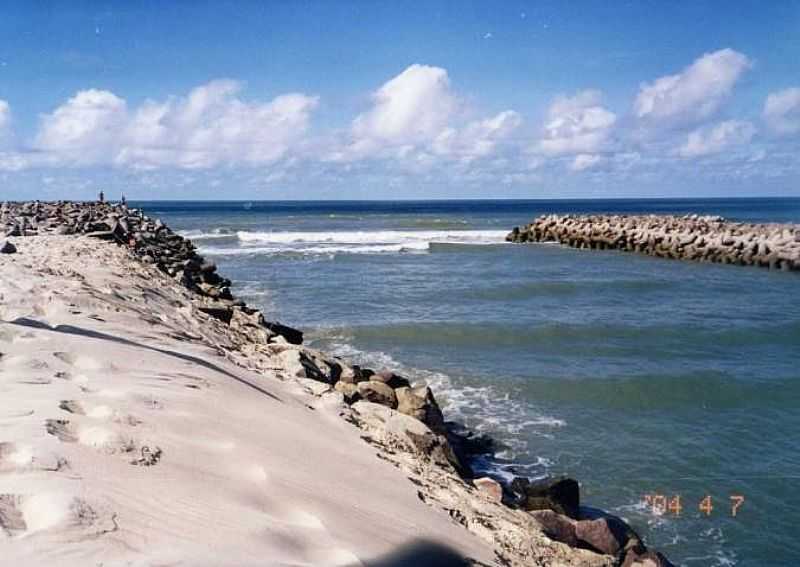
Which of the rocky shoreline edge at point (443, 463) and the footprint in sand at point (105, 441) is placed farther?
the rocky shoreline edge at point (443, 463)

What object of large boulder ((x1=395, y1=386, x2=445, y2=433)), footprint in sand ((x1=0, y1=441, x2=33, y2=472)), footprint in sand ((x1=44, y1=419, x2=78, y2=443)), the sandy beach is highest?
footprint in sand ((x1=0, y1=441, x2=33, y2=472))

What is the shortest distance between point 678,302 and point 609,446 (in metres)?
11.9

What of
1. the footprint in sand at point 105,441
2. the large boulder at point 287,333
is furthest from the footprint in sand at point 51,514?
the large boulder at point 287,333

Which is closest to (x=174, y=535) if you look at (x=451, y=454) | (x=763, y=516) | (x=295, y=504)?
(x=295, y=504)

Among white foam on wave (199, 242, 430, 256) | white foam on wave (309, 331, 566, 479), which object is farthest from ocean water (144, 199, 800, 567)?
white foam on wave (199, 242, 430, 256)

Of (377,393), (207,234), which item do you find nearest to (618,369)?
(377,393)

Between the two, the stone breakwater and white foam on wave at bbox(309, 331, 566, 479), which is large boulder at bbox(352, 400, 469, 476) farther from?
the stone breakwater

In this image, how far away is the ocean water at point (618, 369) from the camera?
7008 mm

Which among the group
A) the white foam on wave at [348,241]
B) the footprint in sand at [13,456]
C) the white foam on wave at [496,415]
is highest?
the white foam on wave at [348,241]

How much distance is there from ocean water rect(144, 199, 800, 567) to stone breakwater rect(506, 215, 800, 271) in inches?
125

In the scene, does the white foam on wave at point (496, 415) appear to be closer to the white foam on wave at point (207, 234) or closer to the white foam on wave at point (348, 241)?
the white foam on wave at point (348, 241)

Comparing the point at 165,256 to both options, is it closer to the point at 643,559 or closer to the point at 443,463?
the point at 443,463

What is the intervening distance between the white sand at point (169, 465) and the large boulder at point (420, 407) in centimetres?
157

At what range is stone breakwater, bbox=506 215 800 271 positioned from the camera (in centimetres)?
2962
